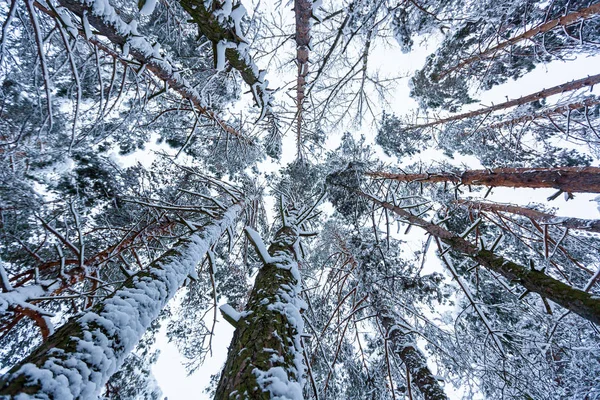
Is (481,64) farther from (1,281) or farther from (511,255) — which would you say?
(1,281)

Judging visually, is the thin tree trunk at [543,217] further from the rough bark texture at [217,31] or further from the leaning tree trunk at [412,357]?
the rough bark texture at [217,31]

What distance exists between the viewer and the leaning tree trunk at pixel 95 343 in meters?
0.98

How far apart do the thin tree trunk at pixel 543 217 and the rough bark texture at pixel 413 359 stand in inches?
97.7

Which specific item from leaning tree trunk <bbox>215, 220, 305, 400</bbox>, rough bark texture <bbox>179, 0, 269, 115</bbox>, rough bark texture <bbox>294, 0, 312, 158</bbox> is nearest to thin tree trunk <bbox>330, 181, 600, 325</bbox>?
leaning tree trunk <bbox>215, 220, 305, 400</bbox>

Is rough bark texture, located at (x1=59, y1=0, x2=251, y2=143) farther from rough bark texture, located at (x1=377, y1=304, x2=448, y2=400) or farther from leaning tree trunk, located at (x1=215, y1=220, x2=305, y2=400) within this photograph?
rough bark texture, located at (x1=377, y1=304, x2=448, y2=400)

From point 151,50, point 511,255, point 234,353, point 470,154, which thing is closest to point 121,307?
point 234,353

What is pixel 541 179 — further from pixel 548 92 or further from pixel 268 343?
pixel 548 92

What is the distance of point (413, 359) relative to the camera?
3273mm

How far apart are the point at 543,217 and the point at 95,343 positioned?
7.35 meters

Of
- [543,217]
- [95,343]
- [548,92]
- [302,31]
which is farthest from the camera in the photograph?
[548,92]

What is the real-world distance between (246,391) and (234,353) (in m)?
0.36

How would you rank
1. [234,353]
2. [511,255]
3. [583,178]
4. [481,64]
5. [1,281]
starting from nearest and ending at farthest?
[234,353]
[1,281]
[583,178]
[511,255]
[481,64]

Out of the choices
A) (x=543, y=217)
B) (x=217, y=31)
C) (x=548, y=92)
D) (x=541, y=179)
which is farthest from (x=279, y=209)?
(x=548, y=92)

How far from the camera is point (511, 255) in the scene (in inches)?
255
